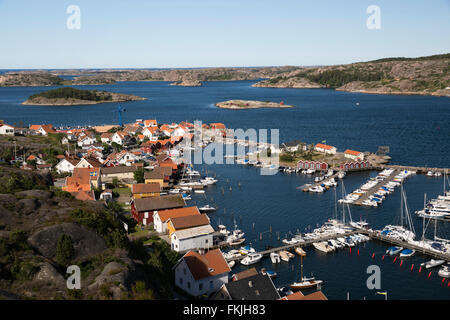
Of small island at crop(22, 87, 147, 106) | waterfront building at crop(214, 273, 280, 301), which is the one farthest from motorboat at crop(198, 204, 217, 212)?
small island at crop(22, 87, 147, 106)

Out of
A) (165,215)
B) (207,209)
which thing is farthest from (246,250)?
(207,209)

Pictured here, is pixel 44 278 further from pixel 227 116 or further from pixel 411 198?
pixel 227 116

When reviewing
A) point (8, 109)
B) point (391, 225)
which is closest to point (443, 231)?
point (391, 225)

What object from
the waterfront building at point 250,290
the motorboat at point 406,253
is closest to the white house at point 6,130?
the waterfront building at point 250,290

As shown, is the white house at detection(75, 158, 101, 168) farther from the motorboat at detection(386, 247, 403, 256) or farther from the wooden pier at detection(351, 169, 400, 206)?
the motorboat at detection(386, 247, 403, 256)

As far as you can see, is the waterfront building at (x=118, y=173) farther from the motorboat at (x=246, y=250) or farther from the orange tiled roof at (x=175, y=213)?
the motorboat at (x=246, y=250)

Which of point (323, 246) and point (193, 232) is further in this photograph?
point (323, 246)

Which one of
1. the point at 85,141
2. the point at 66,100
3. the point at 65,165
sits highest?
the point at 66,100

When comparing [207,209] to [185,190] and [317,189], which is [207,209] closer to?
[185,190]
